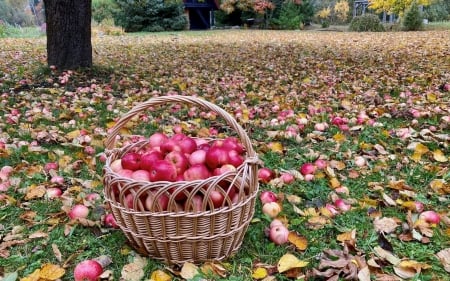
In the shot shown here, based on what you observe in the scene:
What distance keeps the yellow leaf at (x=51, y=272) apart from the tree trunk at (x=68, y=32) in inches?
213

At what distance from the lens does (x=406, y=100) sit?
187 inches

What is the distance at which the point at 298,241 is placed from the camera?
1972 mm

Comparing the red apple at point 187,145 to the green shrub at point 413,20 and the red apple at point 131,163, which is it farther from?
the green shrub at point 413,20

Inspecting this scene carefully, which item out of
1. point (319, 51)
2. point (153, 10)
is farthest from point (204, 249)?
point (153, 10)

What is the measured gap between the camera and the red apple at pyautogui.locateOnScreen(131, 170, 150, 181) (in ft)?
5.82

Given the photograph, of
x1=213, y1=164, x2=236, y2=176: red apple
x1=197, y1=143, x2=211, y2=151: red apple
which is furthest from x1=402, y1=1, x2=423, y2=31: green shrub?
x1=213, y1=164, x2=236, y2=176: red apple

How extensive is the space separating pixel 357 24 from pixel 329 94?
18832 mm

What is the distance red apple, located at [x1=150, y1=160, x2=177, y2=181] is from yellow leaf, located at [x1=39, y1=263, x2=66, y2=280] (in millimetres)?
562

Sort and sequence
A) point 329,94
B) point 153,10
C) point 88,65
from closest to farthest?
point 329,94 < point 88,65 < point 153,10

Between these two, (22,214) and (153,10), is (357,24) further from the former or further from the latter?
(22,214)

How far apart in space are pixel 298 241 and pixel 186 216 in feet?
2.08

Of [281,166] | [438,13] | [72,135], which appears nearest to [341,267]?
[281,166]

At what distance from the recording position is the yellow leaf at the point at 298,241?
6.38ft

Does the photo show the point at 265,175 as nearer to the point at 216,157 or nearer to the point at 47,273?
the point at 216,157
